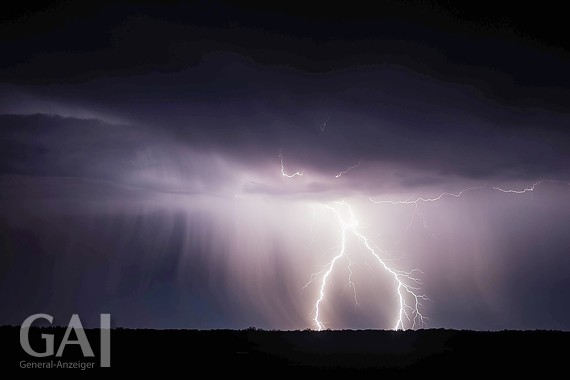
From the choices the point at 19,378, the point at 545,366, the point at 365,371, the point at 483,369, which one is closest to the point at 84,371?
the point at 19,378

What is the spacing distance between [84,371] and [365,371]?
16.6ft

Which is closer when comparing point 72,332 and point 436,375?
point 436,375

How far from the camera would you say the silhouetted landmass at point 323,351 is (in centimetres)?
955

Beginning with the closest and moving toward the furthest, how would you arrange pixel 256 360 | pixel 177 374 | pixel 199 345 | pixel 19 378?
pixel 19 378
pixel 177 374
pixel 256 360
pixel 199 345

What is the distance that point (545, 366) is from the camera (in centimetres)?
Result: 970

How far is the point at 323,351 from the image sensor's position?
1182 centimetres

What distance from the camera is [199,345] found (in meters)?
11.9

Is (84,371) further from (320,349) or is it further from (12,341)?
(320,349)

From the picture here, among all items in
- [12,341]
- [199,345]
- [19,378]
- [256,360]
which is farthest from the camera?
[199,345]

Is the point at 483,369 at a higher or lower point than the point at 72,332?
lower

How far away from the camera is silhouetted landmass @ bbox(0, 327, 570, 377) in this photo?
955cm

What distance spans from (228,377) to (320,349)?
395cm

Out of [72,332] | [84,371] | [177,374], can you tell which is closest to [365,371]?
[177,374]

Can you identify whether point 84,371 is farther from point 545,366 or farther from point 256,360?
point 545,366
